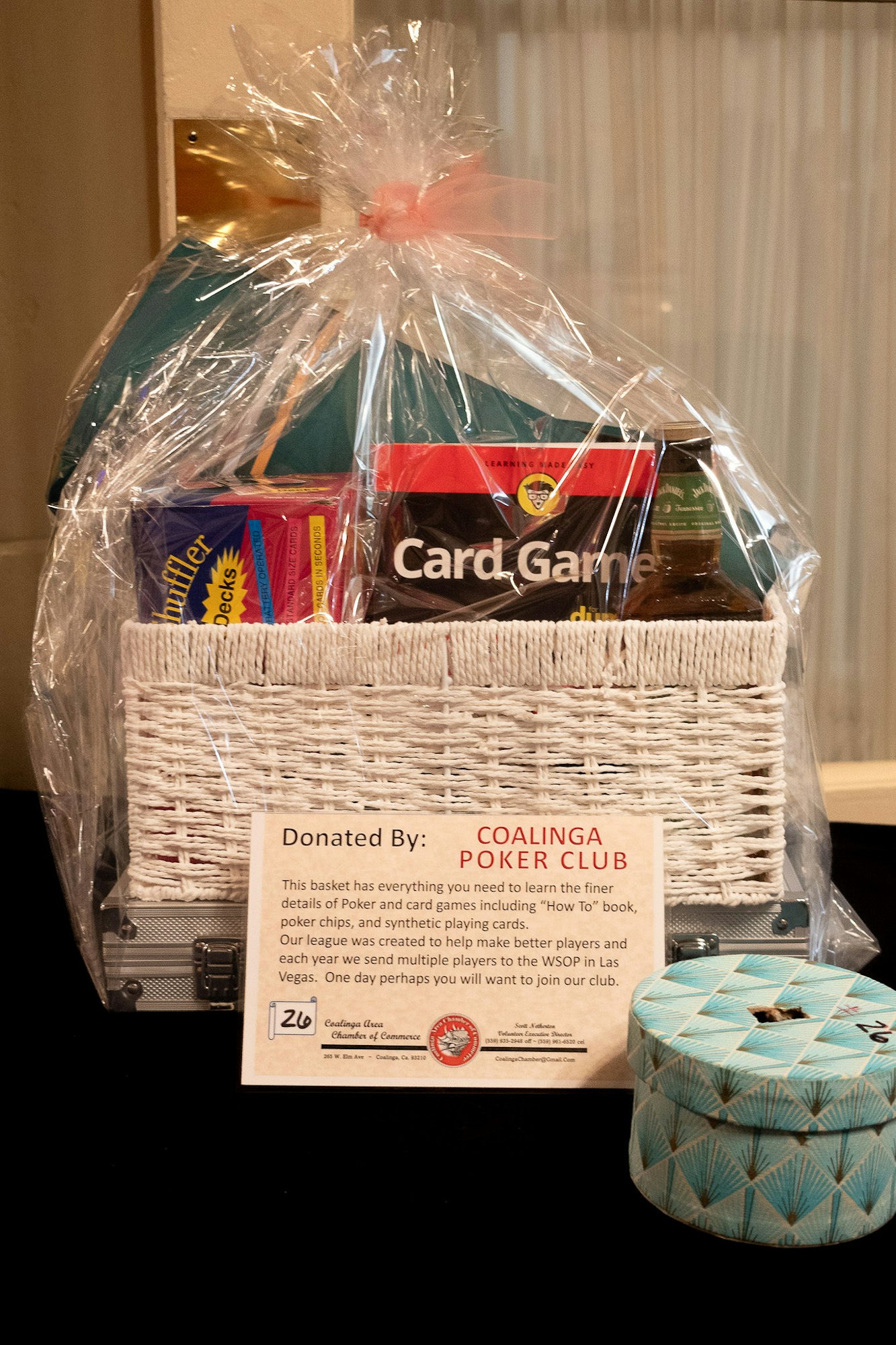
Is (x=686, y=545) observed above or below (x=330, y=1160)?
above

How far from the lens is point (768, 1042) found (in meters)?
0.61

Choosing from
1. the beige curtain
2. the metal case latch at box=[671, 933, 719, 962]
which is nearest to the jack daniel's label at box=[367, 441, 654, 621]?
the metal case latch at box=[671, 933, 719, 962]

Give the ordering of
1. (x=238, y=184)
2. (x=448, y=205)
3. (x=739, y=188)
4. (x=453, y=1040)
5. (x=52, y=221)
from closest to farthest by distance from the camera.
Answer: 1. (x=453, y=1040)
2. (x=448, y=205)
3. (x=238, y=184)
4. (x=52, y=221)
5. (x=739, y=188)

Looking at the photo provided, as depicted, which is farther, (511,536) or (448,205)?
(448,205)

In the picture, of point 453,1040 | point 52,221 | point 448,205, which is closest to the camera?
point 453,1040

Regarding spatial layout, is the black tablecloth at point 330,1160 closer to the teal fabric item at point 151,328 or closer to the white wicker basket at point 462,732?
the white wicker basket at point 462,732

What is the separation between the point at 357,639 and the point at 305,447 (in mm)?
211

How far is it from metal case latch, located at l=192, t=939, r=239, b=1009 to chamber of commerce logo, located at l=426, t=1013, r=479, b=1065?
0.49ft

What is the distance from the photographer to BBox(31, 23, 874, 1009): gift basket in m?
0.76

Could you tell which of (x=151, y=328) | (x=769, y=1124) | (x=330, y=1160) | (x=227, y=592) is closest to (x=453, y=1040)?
(x=330, y=1160)

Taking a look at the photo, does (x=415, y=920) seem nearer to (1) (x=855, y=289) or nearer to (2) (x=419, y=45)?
(2) (x=419, y=45)

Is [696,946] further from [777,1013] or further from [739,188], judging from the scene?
[739,188]

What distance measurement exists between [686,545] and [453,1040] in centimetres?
35

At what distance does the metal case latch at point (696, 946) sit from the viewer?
782mm
